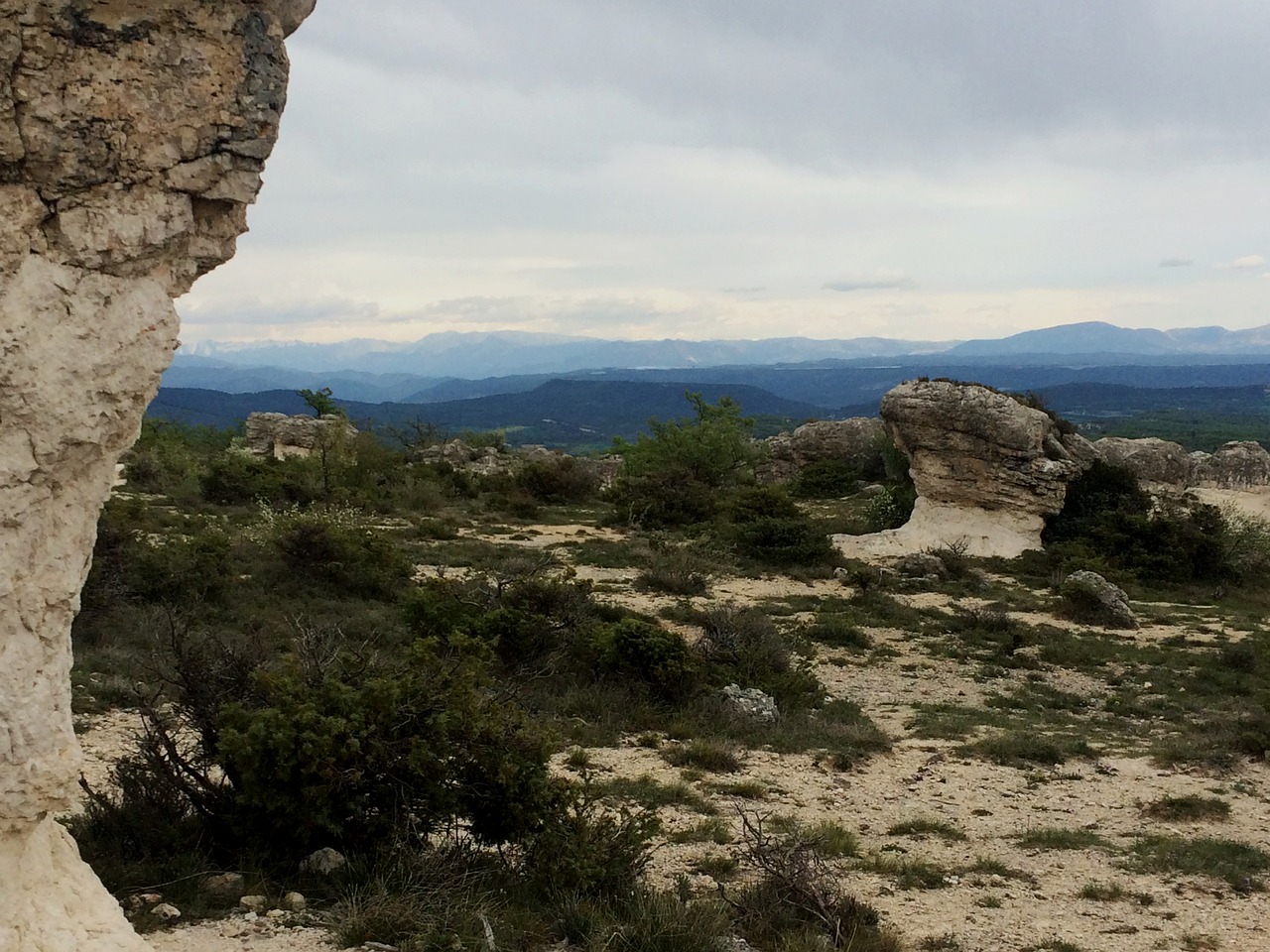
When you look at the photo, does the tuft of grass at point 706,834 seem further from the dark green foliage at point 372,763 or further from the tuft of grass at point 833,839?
the dark green foliage at point 372,763

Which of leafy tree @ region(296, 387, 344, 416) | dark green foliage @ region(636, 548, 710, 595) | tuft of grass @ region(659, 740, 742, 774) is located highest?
leafy tree @ region(296, 387, 344, 416)

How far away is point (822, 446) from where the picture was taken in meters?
34.0

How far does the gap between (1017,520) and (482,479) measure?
1479cm

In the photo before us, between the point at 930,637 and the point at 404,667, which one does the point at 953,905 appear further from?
the point at 930,637

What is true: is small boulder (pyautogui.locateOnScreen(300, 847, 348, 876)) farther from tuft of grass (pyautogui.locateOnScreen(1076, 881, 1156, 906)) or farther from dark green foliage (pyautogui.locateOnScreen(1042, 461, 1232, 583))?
dark green foliage (pyautogui.locateOnScreen(1042, 461, 1232, 583))

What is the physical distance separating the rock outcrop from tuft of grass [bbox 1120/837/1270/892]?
6.63 meters

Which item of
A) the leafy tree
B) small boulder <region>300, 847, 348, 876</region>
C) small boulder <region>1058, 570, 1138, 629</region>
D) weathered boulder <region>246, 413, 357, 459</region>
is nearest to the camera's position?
small boulder <region>300, 847, 348, 876</region>

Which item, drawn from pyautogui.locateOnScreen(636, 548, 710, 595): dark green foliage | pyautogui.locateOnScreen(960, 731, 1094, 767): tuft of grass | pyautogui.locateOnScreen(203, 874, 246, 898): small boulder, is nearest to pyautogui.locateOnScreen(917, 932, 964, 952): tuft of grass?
pyautogui.locateOnScreen(203, 874, 246, 898): small boulder

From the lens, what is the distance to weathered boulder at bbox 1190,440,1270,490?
35.8m

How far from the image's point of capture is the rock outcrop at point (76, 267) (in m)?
3.20

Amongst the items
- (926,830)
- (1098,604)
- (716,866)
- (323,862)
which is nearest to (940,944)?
(716,866)

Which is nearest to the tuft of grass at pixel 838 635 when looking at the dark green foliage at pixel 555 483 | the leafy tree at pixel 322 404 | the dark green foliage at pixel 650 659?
the dark green foliage at pixel 650 659

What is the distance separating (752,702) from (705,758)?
71.9 inches

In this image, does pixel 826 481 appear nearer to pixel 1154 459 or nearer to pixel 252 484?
pixel 1154 459
